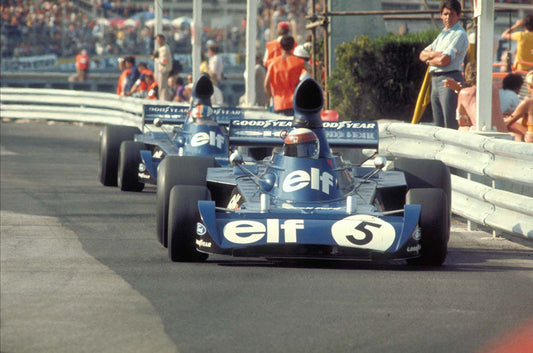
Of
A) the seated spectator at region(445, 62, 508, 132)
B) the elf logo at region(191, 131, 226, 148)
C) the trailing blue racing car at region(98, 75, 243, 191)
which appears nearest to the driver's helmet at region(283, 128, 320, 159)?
the seated spectator at region(445, 62, 508, 132)

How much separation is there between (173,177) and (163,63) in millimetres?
16881

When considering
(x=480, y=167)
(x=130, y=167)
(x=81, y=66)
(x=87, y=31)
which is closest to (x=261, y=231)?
(x=480, y=167)

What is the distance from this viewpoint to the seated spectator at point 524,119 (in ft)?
38.1

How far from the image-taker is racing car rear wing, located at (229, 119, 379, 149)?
9.66m

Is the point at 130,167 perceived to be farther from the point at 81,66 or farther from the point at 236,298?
the point at 81,66

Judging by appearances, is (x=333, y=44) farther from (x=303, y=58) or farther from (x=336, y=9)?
(x=303, y=58)

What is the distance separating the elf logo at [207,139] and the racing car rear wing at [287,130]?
267 centimetres

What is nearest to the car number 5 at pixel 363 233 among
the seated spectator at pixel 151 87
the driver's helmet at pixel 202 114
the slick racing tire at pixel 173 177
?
the slick racing tire at pixel 173 177

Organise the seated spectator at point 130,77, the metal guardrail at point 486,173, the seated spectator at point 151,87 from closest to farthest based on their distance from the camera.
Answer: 1. the metal guardrail at point 486,173
2. the seated spectator at point 151,87
3. the seated spectator at point 130,77

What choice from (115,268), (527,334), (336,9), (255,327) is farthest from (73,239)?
(336,9)

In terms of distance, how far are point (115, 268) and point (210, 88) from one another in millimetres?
6092

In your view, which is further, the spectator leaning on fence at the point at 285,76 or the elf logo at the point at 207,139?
the spectator leaning on fence at the point at 285,76

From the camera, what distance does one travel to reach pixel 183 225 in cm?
776

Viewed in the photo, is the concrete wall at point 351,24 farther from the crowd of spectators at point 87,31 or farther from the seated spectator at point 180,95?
the crowd of spectators at point 87,31
